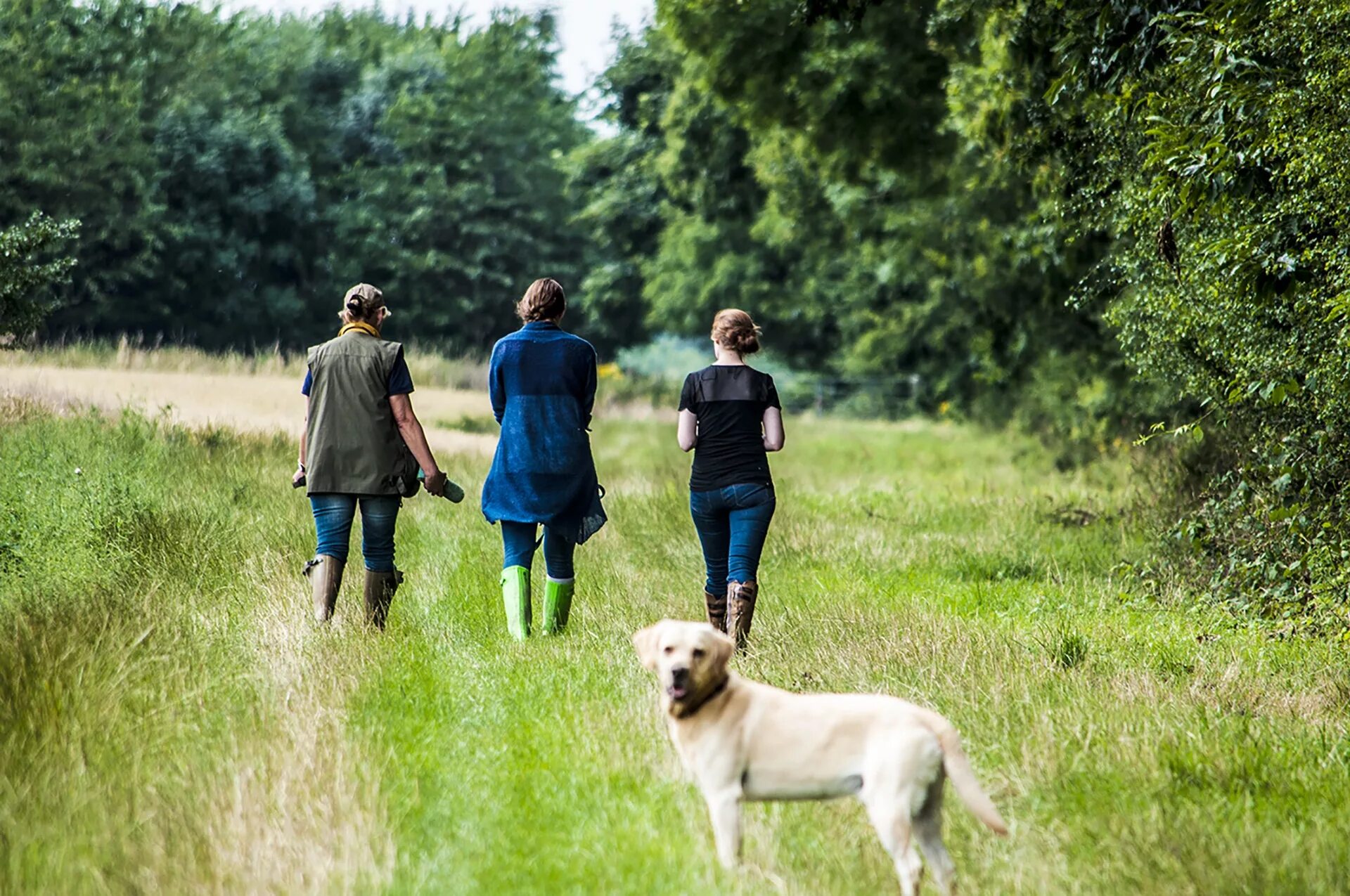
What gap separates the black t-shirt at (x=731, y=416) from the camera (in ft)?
23.5

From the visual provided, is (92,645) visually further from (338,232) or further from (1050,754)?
(338,232)

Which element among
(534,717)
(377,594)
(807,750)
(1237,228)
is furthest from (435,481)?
(1237,228)

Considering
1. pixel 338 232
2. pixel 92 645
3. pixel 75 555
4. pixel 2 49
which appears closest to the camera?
pixel 92 645

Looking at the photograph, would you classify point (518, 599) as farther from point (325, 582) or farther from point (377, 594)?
point (325, 582)

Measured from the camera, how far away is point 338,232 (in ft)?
127

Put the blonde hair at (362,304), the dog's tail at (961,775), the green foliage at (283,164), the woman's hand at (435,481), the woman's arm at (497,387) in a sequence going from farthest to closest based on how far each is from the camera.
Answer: the green foliage at (283,164), the woman's arm at (497,387), the blonde hair at (362,304), the woman's hand at (435,481), the dog's tail at (961,775)

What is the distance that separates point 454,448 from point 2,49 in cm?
676

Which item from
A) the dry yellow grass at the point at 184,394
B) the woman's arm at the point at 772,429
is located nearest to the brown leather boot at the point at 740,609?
the woman's arm at the point at 772,429

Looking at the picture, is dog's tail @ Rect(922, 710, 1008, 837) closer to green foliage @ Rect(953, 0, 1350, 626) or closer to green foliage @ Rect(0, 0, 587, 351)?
green foliage @ Rect(953, 0, 1350, 626)

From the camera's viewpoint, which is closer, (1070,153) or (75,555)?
(75,555)

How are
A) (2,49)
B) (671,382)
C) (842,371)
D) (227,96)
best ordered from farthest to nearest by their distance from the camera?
(842,371) → (671,382) → (227,96) → (2,49)

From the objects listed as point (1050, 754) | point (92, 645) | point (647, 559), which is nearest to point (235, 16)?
point (647, 559)

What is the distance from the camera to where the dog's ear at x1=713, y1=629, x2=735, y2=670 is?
403 centimetres

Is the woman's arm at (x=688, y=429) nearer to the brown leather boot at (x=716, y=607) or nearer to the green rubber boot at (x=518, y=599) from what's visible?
the brown leather boot at (x=716, y=607)
